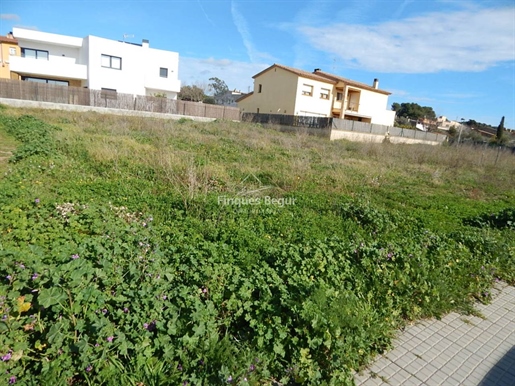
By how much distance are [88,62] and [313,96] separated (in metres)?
22.9

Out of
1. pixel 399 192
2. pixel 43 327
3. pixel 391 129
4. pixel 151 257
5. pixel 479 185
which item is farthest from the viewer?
pixel 391 129

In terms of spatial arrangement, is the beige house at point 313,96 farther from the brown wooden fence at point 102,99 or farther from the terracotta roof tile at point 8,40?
the terracotta roof tile at point 8,40

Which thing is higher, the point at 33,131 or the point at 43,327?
the point at 33,131

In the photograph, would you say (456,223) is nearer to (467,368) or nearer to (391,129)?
(467,368)

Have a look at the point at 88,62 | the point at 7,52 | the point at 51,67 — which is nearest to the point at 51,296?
the point at 51,67

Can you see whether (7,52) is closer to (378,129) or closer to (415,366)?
(378,129)

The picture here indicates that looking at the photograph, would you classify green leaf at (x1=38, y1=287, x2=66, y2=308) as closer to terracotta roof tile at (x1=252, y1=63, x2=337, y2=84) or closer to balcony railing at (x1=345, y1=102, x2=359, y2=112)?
terracotta roof tile at (x1=252, y1=63, x2=337, y2=84)

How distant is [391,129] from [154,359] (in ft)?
104

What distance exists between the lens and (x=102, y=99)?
25.8 metres

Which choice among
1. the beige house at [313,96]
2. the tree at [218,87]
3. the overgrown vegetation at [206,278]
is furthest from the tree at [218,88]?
the overgrown vegetation at [206,278]

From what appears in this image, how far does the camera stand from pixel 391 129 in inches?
1180

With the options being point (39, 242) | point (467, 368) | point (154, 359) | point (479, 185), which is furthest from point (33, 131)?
point (479, 185)

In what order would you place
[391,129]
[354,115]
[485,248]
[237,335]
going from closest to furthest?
[237,335], [485,248], [391,129], [354,115]

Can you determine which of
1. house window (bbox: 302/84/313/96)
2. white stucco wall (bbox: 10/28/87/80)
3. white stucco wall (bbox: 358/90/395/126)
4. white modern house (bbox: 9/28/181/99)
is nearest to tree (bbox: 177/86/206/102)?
white modern house (bbox: 9/28/181/99)
